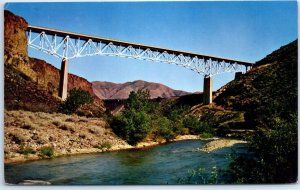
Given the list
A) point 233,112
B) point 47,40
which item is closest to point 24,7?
point 47,40

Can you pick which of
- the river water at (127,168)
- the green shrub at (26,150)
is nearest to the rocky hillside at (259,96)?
the river water at (127,168)

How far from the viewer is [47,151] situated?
537cm

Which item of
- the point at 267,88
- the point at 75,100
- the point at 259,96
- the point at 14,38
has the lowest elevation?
the point at 75,100

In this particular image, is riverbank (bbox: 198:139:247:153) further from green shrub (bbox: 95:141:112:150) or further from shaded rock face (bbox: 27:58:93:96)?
shaded rock face (bbox: 27:58:93:96)

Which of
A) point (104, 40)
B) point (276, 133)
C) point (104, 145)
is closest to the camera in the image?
point (276, 133)

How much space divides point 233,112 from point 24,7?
301 centimetres

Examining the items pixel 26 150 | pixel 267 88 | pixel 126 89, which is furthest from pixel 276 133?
pixel 26 150

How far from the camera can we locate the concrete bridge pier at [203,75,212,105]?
5.63 m

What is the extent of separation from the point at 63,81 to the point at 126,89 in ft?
2.75

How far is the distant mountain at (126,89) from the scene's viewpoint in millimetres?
5340

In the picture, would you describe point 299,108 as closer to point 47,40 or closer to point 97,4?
point 97,4

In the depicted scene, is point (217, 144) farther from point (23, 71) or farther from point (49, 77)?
point (23, 71)

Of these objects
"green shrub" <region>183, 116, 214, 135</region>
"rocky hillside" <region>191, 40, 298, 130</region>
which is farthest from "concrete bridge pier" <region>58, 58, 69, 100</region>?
"rocky hillside" <region>191, 40, 298, 130</region>

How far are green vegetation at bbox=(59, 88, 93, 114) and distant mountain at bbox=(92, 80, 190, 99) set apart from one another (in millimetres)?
196
